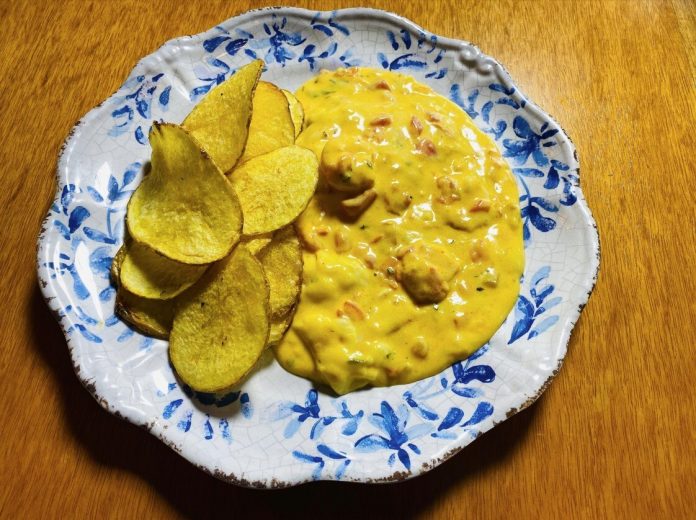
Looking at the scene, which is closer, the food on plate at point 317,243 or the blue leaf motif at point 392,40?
the food on plate at point 317,243

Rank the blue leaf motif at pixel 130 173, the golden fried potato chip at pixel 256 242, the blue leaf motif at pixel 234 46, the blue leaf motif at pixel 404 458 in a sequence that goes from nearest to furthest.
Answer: the blue leaf motif at pixel 404 458
the golden fried potato chip at pixel 256 242
the blue leaf motif at pixel 130 173
the blue leaf motif at pixel 234 46

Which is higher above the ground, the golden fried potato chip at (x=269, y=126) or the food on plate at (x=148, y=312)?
the golden fried potato chip at (x=269, y=126)

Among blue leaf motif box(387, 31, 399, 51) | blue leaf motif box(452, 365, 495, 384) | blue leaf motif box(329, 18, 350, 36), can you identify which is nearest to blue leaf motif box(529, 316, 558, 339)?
blue leaf motif box(452, 365, 495, 384)

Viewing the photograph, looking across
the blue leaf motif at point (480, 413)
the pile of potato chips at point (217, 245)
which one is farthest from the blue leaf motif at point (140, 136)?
the blue leaf motif at point (480, 413)

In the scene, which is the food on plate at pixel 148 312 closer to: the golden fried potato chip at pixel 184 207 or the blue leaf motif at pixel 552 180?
the golden fried potato chip at pixel 184 207

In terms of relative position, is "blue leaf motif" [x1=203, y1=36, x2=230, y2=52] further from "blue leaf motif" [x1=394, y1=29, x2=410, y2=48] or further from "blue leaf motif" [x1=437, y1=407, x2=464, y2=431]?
"blue leaf motif" [x1=437, y1=407, x2=464, y2=431]
